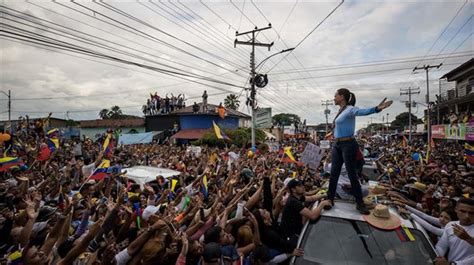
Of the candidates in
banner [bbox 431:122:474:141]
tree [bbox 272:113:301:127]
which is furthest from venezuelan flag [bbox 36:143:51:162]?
tree [bbox 272:113:301:127]

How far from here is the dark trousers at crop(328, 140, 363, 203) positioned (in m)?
3.95

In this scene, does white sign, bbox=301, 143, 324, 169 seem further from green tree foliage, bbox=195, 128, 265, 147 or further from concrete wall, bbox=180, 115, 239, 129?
concrete wall, bbox=180, 115, 239, 129

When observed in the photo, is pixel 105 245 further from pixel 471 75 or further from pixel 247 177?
pixel 471 75

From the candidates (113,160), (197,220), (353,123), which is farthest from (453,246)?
(113,160)

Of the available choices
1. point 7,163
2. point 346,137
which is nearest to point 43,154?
point 7,163

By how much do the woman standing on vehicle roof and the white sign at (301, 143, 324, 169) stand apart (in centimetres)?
331

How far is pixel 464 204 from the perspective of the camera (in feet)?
11.0

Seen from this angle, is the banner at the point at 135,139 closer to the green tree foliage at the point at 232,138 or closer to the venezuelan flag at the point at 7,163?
the green tree foliage at the point at 232,138

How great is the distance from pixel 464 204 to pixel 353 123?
153 cm

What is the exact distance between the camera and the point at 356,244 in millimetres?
3295

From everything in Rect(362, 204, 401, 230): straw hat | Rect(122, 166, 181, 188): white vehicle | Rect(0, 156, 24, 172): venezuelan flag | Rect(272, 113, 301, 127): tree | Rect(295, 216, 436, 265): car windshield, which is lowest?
Rect(122, 166, 181, 188): white vehicle

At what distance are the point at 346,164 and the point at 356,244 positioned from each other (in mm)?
1140

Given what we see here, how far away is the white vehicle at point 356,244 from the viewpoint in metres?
3.12

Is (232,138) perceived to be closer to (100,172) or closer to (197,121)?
(197,121)
